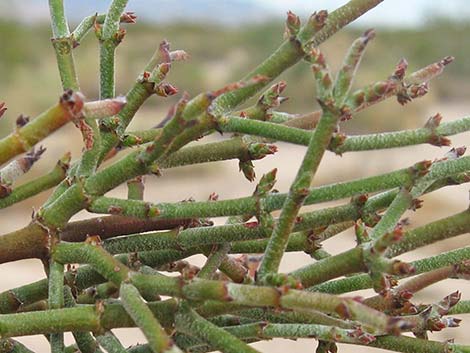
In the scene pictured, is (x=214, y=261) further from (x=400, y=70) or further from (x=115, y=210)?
(x=400, y=70)

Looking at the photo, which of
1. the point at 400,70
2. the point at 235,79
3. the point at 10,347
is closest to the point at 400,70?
the point at 400,70

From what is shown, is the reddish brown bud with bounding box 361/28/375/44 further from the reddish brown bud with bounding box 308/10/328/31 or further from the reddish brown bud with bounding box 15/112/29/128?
the reddish brown bud with bounding box 15/112/29/128

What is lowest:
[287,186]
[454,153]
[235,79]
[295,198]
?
[295,198]

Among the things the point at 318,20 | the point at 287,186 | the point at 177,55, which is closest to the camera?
the point at 318,20

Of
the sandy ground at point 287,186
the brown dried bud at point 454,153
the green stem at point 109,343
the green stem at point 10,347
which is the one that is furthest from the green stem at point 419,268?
the sandy ground at point 287,186

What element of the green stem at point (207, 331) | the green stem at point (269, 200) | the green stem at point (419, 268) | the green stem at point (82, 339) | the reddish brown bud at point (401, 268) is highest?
the green stem at point (269, 200)

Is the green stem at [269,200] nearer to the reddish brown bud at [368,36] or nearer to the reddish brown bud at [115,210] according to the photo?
the reddish brown bud at [115,210]

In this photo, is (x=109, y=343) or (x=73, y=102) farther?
(x=109, y=343)
